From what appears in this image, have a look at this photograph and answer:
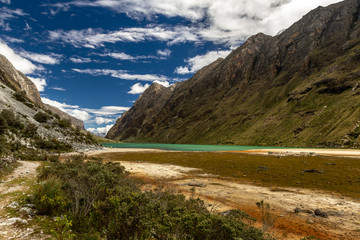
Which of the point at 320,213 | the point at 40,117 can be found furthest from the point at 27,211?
the point at 40,117

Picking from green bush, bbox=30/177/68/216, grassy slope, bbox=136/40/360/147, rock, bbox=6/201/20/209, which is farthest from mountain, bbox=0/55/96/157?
grassy slope, bbox=136/40/360/147

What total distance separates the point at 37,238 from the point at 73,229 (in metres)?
1.00

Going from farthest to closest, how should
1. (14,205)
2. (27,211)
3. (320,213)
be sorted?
(320,213)
(14,205)
(27,211)

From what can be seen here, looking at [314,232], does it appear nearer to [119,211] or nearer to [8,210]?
[119,211]

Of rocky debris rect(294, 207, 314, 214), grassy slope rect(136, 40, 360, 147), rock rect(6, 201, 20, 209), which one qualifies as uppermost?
grassy slope rect(136, 40, 360, 147)

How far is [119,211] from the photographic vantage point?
582cm

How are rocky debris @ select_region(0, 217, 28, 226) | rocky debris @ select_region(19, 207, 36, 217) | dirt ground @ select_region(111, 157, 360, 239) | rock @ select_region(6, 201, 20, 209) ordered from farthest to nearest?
dirt ground @ select_region(111, 157, 360, 239), rock @ select_region(6, 201, 20, 209), rocky debris @ select_region(19, 207, 36, 217), rocky debris @ select_region(0, 217, 28, 226)

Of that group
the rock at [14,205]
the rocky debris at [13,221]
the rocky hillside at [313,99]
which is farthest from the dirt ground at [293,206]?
the rocky hillside at [313,99]

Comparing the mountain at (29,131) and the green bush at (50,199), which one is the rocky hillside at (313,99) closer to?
the green bush at (50,199)

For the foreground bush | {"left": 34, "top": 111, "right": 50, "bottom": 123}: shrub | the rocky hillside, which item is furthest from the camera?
the rocky hillside

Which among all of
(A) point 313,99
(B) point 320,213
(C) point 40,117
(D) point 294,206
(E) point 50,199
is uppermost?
(A) point 313,99

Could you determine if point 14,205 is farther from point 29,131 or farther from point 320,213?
point 29,131

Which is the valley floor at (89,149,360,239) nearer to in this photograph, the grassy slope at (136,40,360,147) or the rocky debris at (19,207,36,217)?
the rocky debris at (19,207,36,217)

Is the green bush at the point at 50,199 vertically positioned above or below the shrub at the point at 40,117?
below
